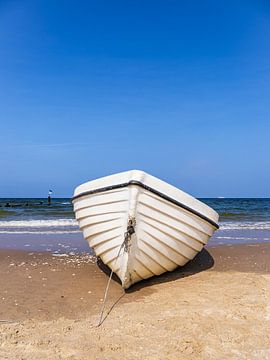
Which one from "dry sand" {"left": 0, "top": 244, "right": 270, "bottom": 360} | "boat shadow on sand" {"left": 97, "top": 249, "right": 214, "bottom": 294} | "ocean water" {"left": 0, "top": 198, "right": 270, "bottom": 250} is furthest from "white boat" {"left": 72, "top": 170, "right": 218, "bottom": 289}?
"ocean water" {"left": 0, "top": 198, "right": 270, "bottom": 250}

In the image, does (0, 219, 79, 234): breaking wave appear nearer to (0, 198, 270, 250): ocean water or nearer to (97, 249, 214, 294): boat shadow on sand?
(0, 198, 270, 250): ocean water

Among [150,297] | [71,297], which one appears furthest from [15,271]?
[150,297]

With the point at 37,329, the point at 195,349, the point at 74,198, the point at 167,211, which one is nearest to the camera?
the point at 195,349

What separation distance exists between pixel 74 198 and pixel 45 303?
1988mm

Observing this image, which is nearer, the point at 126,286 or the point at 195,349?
the point at 195,349

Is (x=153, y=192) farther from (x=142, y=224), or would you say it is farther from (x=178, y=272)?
(x=178, y=272)

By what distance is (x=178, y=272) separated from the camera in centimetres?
628

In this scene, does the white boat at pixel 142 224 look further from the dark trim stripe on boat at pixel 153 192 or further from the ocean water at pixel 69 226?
the ocean water at pixel 69 226

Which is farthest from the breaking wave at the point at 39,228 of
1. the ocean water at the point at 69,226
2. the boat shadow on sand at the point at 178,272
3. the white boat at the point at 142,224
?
the white boat at the point at 142,224

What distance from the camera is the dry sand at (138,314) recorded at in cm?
328

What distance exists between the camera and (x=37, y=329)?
380 centimetres

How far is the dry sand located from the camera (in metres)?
3.28

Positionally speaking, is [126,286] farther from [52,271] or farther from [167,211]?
[52,271]

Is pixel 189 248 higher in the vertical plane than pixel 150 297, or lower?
higher
